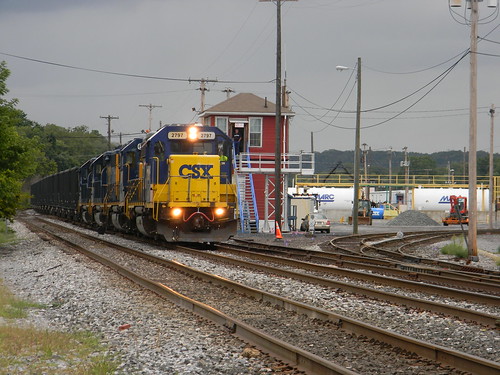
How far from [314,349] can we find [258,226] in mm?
30604

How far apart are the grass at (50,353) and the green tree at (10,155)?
13348 mm

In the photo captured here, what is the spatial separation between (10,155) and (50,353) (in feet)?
53.8

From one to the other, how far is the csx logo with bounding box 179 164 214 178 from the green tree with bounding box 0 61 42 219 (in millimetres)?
5231

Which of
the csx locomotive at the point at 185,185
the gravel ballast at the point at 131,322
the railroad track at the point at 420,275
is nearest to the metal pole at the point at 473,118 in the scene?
the railroad track at the point at 420,275

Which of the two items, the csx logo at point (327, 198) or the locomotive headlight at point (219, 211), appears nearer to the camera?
the locomotive headlight at point (219, 211)

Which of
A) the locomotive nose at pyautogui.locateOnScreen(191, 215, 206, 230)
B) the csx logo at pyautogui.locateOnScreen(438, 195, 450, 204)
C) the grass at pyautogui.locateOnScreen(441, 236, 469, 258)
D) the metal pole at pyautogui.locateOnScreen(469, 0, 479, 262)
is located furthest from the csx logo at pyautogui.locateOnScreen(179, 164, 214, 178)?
the csx logo at pyautogui.locateOnScreen(438, 195, 450, 204)

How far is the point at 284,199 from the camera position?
40.2m

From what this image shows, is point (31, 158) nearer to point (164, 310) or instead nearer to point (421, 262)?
point (421, 262)

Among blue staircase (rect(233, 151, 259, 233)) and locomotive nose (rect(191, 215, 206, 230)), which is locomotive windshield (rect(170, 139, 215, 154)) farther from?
blue staircase (rect(233, 151, 259, 233))

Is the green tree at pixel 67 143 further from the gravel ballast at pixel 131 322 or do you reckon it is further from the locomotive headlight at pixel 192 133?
the gravel ballast at pixel 131 322

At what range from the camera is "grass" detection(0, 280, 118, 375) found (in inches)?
270

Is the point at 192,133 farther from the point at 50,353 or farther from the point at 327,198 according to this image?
the point at 327,198

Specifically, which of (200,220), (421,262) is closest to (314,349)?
(421,262)

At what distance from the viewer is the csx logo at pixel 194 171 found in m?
21.5
